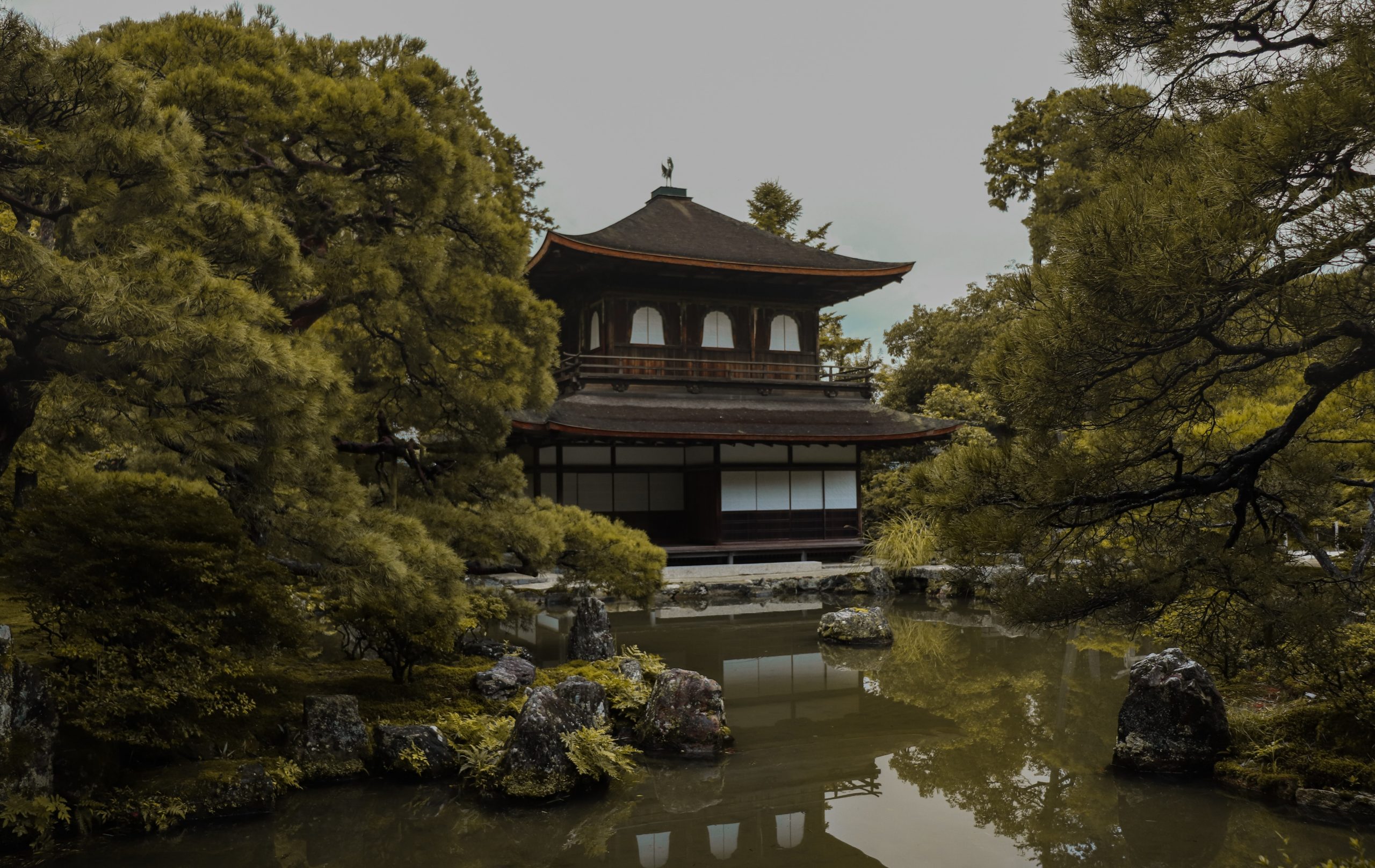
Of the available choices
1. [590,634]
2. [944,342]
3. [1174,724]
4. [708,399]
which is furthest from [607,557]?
[944,342]

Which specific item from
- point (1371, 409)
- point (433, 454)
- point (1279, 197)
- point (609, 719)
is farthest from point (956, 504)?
point (433, 454)

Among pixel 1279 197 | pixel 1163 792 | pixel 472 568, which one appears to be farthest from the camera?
pixel 472 568

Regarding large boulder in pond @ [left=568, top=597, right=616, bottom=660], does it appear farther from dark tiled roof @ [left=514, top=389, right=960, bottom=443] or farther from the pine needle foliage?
dark tiled roof @ [left=514, top=389, right=960, bottom=443]

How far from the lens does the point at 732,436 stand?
56.4 feet

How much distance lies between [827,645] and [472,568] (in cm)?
542

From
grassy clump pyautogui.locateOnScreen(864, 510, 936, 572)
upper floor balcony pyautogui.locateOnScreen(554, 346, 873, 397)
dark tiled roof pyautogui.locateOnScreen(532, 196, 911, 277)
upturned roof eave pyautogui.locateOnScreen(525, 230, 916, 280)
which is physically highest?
dark tiled roof pyautogui.locateOnScreen(532, 196, 911, 277)

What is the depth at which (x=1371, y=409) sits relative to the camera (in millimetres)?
5336

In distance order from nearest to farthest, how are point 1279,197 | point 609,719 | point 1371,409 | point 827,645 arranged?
point 1279,197 → point 1371,409 → point 609,719 → point 827,645

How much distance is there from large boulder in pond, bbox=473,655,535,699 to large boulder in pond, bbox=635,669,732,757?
3.65 feet

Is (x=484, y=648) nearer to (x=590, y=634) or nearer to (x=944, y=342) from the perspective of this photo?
(x=590, y=634)

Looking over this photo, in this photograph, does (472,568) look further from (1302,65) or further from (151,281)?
(1302,65)

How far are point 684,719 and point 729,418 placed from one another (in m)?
11.3

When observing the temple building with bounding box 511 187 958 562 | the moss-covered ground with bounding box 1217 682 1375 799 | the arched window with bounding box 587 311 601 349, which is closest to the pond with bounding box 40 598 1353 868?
the moss-covered ground with bounding box 1217 682 1375 799

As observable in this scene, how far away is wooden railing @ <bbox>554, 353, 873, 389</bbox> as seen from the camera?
18266 mm
